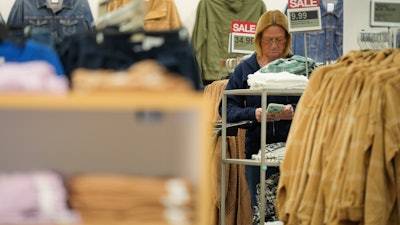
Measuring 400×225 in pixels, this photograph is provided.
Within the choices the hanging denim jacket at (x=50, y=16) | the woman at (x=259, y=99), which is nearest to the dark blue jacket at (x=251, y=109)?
the woman at (x=259, y=99)

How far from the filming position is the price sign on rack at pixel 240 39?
4.81 metres

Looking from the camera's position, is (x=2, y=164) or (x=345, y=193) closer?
(x=2, y=164)

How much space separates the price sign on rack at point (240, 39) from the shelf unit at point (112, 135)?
3.21 metres

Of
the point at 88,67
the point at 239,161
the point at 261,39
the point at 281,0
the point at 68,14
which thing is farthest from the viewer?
the point at 281,0

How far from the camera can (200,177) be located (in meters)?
1.58

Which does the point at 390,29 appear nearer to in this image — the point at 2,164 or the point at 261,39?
the point at 261,39

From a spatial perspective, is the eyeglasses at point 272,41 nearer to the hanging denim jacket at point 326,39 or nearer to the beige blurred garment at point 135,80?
the hanging denim jacket at point 326,39

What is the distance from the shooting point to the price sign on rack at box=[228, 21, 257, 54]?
481cm

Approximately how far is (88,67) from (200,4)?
4.49 m

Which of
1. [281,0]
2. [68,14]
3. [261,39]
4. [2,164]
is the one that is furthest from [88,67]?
[281,0]

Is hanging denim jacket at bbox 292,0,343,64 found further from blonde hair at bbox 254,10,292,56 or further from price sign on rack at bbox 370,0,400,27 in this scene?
price sign on rack at bbox 370,0,400,27

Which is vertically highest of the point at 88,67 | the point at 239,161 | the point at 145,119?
the point at 88,67

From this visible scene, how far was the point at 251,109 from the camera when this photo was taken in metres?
3.76

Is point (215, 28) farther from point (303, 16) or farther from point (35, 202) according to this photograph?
point (35, 202)
